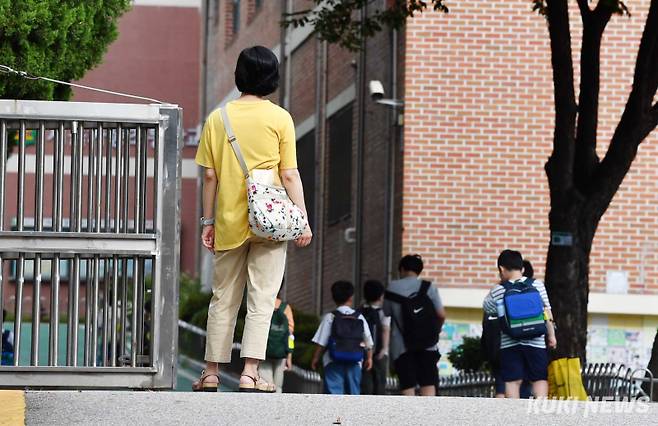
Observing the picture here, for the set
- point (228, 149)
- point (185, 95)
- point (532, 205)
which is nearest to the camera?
point (228, 149)

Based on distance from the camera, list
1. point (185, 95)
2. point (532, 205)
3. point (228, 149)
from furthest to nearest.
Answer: point (185, 95), point (532, 205), point (228, 149)

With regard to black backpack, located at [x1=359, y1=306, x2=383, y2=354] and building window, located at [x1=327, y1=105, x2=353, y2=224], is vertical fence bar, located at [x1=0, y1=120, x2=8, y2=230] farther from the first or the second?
building window, located at [x1=327, y1=105, x2=353, y2=224]

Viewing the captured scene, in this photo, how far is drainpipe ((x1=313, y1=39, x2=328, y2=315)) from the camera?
26.3 metres

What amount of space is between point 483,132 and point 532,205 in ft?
3.74

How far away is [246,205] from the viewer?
834 centimetres

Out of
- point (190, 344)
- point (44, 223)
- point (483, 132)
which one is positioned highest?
point (483, 132)

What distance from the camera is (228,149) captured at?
330 inches

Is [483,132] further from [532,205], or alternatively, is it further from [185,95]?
[185,95]

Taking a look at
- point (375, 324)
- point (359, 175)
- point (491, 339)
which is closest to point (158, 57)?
point (359, 175)

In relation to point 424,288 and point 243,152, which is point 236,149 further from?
point 424,288

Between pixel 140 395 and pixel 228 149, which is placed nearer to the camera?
pixel 140 395

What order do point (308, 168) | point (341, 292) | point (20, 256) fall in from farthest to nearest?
point (308, 168) → point (341, 292) → point (20, 256)

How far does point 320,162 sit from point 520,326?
1534cm

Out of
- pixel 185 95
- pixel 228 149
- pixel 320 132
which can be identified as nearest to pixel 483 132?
pixel 320 132
